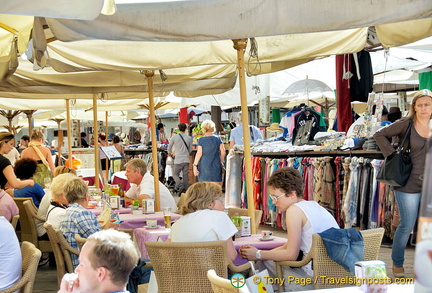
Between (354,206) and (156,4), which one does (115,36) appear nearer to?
(156,4)

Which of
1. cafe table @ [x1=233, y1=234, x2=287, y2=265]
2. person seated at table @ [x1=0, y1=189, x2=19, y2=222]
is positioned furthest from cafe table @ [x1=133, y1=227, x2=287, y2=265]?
person seated at table @ [x1=0, y1=189, x2=19, y2=222]

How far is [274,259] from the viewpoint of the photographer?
4859mm

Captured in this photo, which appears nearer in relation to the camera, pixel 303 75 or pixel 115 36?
pixel 115 36

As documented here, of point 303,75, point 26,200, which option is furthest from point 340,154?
point 303,75

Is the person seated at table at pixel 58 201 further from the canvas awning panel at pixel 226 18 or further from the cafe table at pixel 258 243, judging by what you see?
the canvas awning panel at pixel 226 18

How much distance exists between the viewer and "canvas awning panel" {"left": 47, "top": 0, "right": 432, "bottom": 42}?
445 cm

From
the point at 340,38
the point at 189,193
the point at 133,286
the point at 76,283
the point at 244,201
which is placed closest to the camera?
the point at 76,283

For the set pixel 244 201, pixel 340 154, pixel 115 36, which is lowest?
pixel 244 201

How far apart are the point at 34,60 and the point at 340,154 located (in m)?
5.35

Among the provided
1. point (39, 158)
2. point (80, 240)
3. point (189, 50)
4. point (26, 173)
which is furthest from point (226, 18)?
point (39, 158)

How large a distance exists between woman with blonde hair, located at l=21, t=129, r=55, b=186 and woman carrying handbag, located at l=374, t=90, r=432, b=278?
23.1 ft

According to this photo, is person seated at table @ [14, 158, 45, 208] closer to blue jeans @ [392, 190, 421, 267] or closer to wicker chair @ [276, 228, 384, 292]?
blue jeans @ [392, 190, 421, 267]

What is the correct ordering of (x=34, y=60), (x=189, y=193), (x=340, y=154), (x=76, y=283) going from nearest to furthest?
(x=76, y=283)
(x=189, y=193)
(x=34, y=60)
(x=340, y=154)

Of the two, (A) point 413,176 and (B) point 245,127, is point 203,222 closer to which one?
(B) point 245,127
